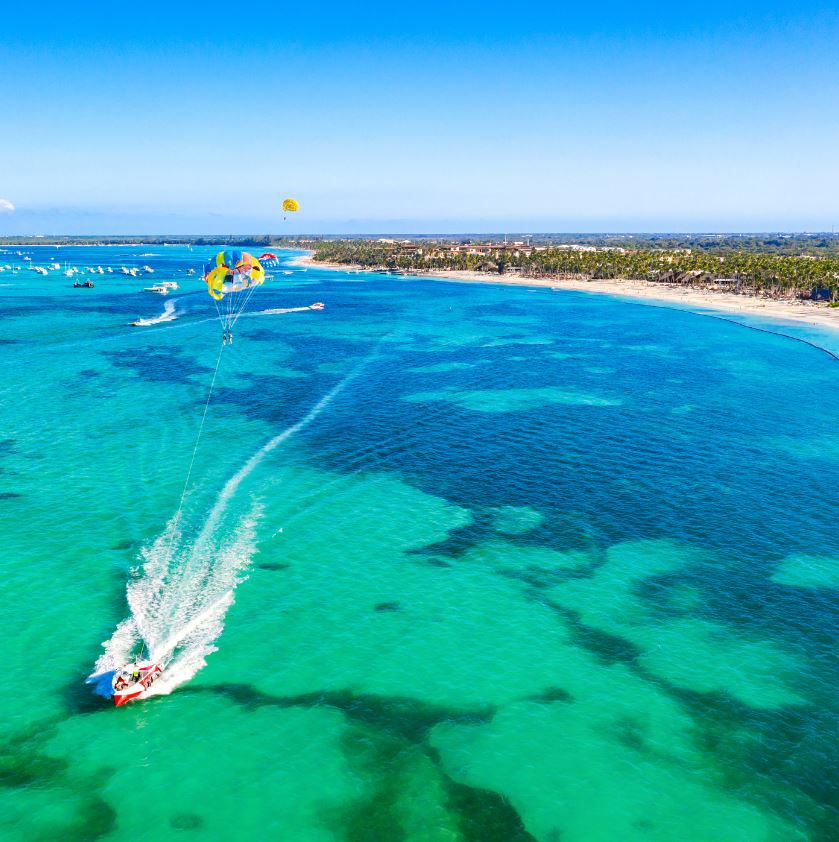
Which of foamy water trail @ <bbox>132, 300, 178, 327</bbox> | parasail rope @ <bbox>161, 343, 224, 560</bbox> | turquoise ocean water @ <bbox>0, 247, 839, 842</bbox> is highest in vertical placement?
foamy water trail @ <bbox>132, 300, 178, 327</bbox>

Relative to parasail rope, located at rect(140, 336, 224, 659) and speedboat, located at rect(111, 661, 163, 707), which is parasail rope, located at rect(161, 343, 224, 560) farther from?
speedboat, located at rect(111, 661, 163, 707)

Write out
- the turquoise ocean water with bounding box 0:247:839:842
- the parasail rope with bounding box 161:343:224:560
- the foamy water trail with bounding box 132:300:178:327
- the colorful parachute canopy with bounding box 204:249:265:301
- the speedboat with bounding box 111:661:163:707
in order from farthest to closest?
1. the foamy water trail with bounding box 132:300:178:327
2. the colorful parachute canopy with bounding box 204:249:265:301
3. the parasail rope with bounding box 161:343:224:560
4. the speedboat with bounding box 111:661:163:707
5. the turquoise ocean water with bounding box 0:247:839:842

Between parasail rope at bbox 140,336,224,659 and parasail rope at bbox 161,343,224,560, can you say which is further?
parasail rope at bbox 161,343,224,560

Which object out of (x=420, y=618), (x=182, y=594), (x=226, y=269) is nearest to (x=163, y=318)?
(x=226, y=269)

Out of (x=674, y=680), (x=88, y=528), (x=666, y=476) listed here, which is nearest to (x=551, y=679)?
(x=674, y=680)

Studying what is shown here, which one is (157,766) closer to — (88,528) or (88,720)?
(88,720)

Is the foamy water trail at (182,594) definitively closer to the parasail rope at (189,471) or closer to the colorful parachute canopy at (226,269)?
the parasail rope at (189,471)

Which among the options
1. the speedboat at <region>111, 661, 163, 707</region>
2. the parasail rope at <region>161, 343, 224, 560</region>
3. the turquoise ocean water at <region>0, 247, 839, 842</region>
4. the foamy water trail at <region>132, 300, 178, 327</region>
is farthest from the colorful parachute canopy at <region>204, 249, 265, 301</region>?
the foamy water trail at <region>132, 300, 178, 327</region>
